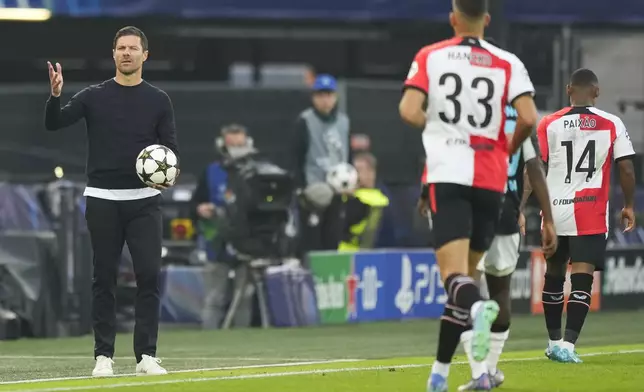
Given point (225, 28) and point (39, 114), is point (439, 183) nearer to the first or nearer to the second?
point (39, 114)

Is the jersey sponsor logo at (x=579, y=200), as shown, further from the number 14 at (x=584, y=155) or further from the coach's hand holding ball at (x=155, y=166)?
the coach's hand holding ball at (x=155, y=166)

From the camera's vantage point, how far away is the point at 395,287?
2045cm

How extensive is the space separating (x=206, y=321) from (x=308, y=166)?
102 inches

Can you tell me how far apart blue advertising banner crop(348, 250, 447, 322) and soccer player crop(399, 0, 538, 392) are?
1049 centimetres

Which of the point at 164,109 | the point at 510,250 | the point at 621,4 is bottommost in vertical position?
the point at 510,250

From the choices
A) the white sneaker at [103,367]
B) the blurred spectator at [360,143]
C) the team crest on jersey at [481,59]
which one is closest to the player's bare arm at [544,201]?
the team crest on jersey at [481,59]

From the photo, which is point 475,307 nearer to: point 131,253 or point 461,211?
point 461,211

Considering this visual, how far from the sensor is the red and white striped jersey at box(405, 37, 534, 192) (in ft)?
30.9

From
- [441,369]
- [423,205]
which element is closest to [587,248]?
[423,205]

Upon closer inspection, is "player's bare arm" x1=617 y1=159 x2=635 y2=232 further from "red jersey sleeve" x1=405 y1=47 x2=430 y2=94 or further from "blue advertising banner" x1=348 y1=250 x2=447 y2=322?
"blue advertising banner" x1=348 y1=250 x2=447 y2=322

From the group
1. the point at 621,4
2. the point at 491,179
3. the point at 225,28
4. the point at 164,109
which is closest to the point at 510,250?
the point at 491,179

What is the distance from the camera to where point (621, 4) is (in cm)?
2500

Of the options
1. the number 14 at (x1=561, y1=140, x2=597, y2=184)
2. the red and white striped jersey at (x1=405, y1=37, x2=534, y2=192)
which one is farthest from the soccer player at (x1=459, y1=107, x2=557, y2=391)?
the number 14 at (x1=561, y1=140, x2=597, y2=184)

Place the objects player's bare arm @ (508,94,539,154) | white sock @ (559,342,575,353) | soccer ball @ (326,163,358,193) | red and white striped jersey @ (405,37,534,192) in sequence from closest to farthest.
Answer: red and white striped jersey @ (405,37,534,192)
player's bare arm @ (508,94,539,154)
white sock @ (559,342,575,353)
soccer ball @ (326,163,358,193)
